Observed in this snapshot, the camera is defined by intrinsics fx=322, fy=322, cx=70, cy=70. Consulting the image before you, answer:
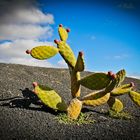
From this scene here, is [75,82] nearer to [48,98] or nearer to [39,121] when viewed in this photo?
[48,98]

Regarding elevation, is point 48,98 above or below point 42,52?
below

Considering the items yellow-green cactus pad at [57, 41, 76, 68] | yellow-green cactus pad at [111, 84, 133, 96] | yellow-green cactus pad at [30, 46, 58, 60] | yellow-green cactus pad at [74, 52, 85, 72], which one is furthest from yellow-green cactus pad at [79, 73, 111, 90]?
yellow-green cactus pad at [111, 84, 133, 96]

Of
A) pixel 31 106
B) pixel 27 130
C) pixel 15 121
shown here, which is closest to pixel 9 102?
pixel 31 106

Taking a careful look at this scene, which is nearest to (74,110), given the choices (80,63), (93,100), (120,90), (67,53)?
(93,100)

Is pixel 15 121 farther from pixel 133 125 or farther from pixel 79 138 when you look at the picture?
pixel 133 125

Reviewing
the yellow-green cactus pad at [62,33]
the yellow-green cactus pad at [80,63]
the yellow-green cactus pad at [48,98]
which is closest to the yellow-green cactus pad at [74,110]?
the yellow-green cactus pad at [48,98]
